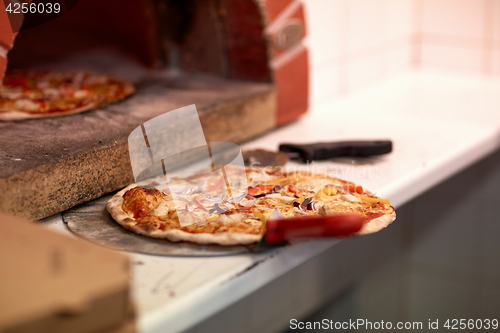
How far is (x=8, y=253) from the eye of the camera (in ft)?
1.74

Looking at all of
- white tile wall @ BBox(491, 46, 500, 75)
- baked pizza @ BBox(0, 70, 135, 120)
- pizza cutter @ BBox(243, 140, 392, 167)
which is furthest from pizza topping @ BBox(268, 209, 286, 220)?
white tile wall @ BBox(491, 46, 500, 75)

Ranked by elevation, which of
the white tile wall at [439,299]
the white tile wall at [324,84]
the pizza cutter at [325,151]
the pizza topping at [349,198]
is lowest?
the white tile wall at [439,299]

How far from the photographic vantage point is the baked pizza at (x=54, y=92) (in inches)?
39.9

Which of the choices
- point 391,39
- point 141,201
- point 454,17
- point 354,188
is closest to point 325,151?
point 354,188

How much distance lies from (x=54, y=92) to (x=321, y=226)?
2.95ft

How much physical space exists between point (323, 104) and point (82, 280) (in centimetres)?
123

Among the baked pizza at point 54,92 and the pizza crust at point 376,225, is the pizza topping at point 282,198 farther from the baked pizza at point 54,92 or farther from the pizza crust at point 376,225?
the baked pizza at point 54,92

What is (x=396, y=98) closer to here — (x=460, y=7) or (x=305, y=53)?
(x=305, y=53)

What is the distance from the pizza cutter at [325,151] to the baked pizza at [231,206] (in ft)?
0.35

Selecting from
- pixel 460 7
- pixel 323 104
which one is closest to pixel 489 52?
pixel 460 7

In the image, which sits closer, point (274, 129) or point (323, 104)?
point (274, 129)

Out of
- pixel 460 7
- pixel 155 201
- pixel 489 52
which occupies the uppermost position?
pixel 460 7

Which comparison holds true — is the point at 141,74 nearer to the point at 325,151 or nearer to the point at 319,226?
the point at 325,151

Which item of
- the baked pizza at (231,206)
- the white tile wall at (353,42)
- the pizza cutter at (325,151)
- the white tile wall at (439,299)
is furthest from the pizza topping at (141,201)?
the white tile wall at (439,299)
